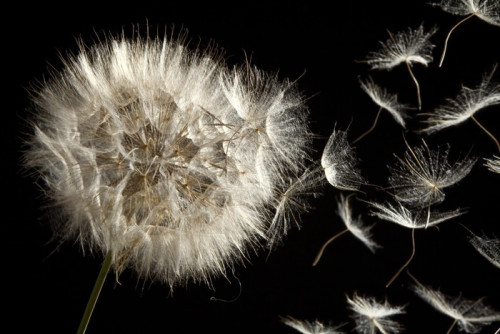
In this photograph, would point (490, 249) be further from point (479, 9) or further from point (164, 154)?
point (164, 154)

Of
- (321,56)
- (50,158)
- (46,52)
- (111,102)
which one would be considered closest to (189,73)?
(111,102)

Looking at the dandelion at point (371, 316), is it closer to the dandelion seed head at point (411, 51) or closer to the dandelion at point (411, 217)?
the dandelion at point (411, 217)

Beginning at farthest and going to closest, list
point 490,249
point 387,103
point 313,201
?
point 313,201
point 387,103
point 490,249

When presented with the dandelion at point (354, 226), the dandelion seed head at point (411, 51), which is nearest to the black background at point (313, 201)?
the dandelion at point (354, 226)

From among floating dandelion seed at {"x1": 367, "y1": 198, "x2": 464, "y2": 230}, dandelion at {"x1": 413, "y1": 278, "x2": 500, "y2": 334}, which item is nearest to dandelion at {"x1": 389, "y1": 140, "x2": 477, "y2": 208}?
floating dandelion seed at {"x1": 367, "y1": 198, "x2": 464, "y2": 230}

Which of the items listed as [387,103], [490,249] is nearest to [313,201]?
[387,103]

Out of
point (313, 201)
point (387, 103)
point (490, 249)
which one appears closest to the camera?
point (490, 249)

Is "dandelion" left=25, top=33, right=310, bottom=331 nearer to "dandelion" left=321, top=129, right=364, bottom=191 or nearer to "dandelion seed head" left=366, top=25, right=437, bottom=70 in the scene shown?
"dandelion" left=321, top=129, right=364, bottom=191
